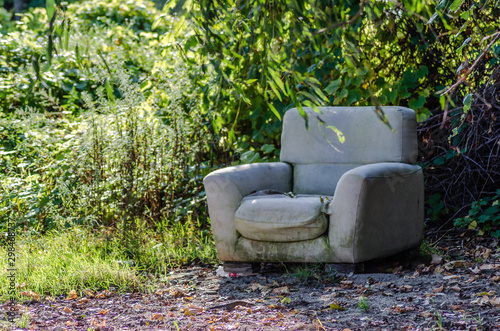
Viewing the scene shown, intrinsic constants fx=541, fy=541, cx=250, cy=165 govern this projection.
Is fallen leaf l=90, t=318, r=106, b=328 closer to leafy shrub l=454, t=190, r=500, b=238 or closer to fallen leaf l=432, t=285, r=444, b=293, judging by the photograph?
fallen leaf l=432, t=285, r=444, b=293

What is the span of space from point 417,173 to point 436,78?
4.28ft

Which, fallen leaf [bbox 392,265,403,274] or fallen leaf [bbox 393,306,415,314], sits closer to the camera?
fallen leaf [bbox 393,306,415,314]

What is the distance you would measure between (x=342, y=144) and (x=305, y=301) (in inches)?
50.0

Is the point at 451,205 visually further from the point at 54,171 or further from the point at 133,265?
the point at 54,171

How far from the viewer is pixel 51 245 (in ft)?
12.4

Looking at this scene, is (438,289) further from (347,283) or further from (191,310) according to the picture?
(191,310)

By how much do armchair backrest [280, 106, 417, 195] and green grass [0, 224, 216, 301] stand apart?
85cm

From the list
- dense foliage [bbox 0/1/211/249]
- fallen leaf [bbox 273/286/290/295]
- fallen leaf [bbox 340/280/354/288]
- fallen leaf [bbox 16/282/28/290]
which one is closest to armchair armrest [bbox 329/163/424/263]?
fallen leaf [bbox 340/280/354/288]

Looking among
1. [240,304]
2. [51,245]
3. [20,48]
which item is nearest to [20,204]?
[51,245]

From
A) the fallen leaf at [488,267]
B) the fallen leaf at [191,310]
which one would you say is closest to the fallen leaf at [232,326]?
the fallen leaf at [191,310]

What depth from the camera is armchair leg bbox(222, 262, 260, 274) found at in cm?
322

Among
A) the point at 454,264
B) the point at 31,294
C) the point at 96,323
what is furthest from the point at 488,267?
the point at 31,294

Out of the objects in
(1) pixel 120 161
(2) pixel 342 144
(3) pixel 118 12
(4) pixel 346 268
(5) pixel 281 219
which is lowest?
(4) pixel 346 268

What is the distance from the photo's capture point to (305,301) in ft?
8.56
